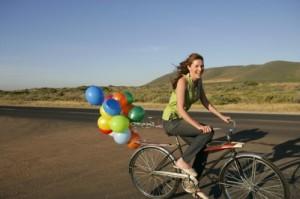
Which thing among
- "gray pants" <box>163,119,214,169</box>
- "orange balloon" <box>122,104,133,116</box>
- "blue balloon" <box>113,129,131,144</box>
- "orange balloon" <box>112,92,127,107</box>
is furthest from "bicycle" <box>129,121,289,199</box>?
"orange balloon" <box>112,92,127,107</box>

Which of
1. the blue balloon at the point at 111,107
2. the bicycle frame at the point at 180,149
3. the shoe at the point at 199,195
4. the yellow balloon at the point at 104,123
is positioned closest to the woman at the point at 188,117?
the bicycle frame at the point at 180,149

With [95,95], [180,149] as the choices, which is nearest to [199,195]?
[180,149]

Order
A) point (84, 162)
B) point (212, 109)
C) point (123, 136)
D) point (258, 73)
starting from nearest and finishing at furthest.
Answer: point (212, 109)
point (123, 136)
point (84, 162)
point (258, 73)

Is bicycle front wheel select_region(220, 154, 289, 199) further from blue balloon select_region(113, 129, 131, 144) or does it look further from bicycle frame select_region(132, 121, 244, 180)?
blue balloon select_region(113, 129, 131, 144)

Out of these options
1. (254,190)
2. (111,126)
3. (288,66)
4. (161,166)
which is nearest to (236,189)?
(254,190)

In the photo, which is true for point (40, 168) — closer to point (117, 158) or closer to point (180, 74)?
point (117, 158)

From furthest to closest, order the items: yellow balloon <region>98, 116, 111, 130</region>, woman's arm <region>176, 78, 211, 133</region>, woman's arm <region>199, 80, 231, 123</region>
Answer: yellow balloon <region>98, 116, 111, 130</region>, woman's arm <region>199, 80, 231, 123</region>, woman's arm <region>176, 78, 211, 133</region>

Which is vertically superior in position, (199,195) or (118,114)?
(118,114)

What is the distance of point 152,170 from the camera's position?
5543 millimetres

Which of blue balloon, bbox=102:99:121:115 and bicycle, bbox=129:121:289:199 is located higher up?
blue balloon, bbox=102:99:121:115

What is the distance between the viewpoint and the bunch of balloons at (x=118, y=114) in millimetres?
5719

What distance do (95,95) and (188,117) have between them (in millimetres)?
1887

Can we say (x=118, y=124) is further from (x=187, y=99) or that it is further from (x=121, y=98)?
(x=187, y=99)

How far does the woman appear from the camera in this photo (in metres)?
4.74
